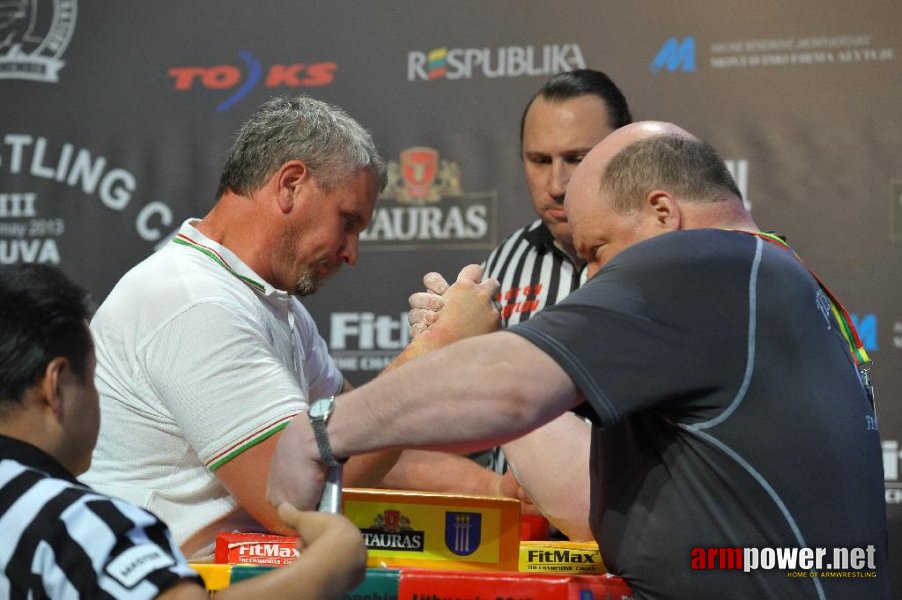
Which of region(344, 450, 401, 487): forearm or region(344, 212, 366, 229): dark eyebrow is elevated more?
region(344, 212, 366, 229): dark eyebrow

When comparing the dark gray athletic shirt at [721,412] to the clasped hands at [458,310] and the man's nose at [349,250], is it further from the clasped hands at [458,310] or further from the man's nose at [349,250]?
the man's nose at [349,250]

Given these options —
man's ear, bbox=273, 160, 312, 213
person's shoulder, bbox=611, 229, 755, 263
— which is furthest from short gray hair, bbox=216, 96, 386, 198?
person's shoulder, bbox=611, 229, 755, 263

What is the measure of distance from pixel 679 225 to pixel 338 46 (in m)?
2.55

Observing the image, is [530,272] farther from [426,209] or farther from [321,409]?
[321,409]

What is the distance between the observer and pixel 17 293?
1.44 m

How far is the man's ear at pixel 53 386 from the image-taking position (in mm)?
1424

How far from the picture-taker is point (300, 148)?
2.55 meters

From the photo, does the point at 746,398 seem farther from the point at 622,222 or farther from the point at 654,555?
the point at 622,222

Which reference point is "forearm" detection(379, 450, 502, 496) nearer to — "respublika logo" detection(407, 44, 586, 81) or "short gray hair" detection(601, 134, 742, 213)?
"short gray hair" detection(601, 134, 742, 213)

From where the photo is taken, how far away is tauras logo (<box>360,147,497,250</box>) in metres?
3.86

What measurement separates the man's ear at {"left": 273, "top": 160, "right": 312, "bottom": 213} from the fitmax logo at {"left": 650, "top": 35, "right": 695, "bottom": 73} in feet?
5.31

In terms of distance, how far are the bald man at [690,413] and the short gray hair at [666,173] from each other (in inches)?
5.3

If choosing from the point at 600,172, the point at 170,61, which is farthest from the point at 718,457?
the point at 170,61

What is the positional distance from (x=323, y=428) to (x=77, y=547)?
0.36 metres
